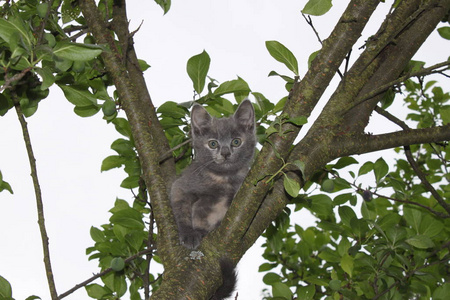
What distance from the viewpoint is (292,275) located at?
4.00 metres

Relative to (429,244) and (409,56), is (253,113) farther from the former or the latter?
(429,244)

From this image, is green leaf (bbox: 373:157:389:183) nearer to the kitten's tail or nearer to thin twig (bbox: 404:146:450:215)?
thin twig (bbox: 404:146:450:215)

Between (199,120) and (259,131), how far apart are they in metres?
0.47

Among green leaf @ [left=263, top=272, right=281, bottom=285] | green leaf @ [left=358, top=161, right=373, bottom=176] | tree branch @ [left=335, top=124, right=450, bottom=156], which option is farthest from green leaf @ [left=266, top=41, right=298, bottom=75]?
green leaf @ [left=263, top=272, right=281, bottom=285]

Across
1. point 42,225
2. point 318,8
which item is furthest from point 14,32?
point 318,8

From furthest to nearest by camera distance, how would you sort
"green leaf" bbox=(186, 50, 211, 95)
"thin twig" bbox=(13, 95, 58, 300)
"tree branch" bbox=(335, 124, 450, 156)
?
1. "green leaf" bbox=(186, 50, 211, 95)
2. "tree branch" bbox=(335, 124, 450, 156)
3. "thin twig" bbox=(13, 95, 58, 300)

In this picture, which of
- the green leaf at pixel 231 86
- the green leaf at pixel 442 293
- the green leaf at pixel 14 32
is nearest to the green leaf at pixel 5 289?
the green leaf at pixel 14 32

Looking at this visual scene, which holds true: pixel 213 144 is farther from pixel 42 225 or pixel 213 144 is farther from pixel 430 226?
pixel 42 225

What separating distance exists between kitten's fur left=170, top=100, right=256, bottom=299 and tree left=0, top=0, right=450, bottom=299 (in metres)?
0.15

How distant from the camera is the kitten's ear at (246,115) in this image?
3264 mm

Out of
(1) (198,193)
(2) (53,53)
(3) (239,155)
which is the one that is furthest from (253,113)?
(2) (53,53)

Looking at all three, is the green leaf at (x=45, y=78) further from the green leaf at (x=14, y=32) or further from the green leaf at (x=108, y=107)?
the green leaf at (x=108, y=107)

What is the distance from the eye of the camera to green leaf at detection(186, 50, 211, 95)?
2612 mm

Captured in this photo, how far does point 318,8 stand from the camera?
1.80 metres
